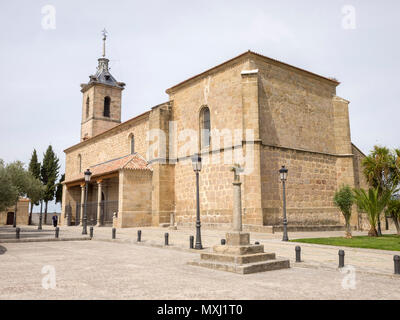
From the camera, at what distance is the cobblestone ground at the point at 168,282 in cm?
512

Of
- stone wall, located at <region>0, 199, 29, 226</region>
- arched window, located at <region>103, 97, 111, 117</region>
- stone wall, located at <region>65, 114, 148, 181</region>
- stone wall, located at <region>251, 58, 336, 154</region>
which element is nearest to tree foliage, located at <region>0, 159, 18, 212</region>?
stone wall, located at <region>65, 114, 148, 181</region>

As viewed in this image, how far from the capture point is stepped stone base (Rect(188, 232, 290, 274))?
739 cm

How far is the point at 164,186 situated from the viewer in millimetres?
21969

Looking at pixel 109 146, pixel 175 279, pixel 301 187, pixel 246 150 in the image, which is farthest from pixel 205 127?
pixel 175 279

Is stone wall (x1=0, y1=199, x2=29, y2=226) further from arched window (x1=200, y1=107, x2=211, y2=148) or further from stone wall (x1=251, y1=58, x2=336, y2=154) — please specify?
stone wall (x1=251, y1=58, x2=336, y2=154)

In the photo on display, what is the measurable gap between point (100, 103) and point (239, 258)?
111 ft

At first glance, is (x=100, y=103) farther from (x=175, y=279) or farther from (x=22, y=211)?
(x=175, y=279)

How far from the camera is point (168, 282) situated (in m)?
6.01

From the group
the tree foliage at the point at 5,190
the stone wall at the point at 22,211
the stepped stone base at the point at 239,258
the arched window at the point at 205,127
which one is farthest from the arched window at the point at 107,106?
the stepped stone base at the point at 239,258

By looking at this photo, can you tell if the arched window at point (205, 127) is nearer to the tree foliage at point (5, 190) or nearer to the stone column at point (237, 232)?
the tree foliage at point (5, 190)
